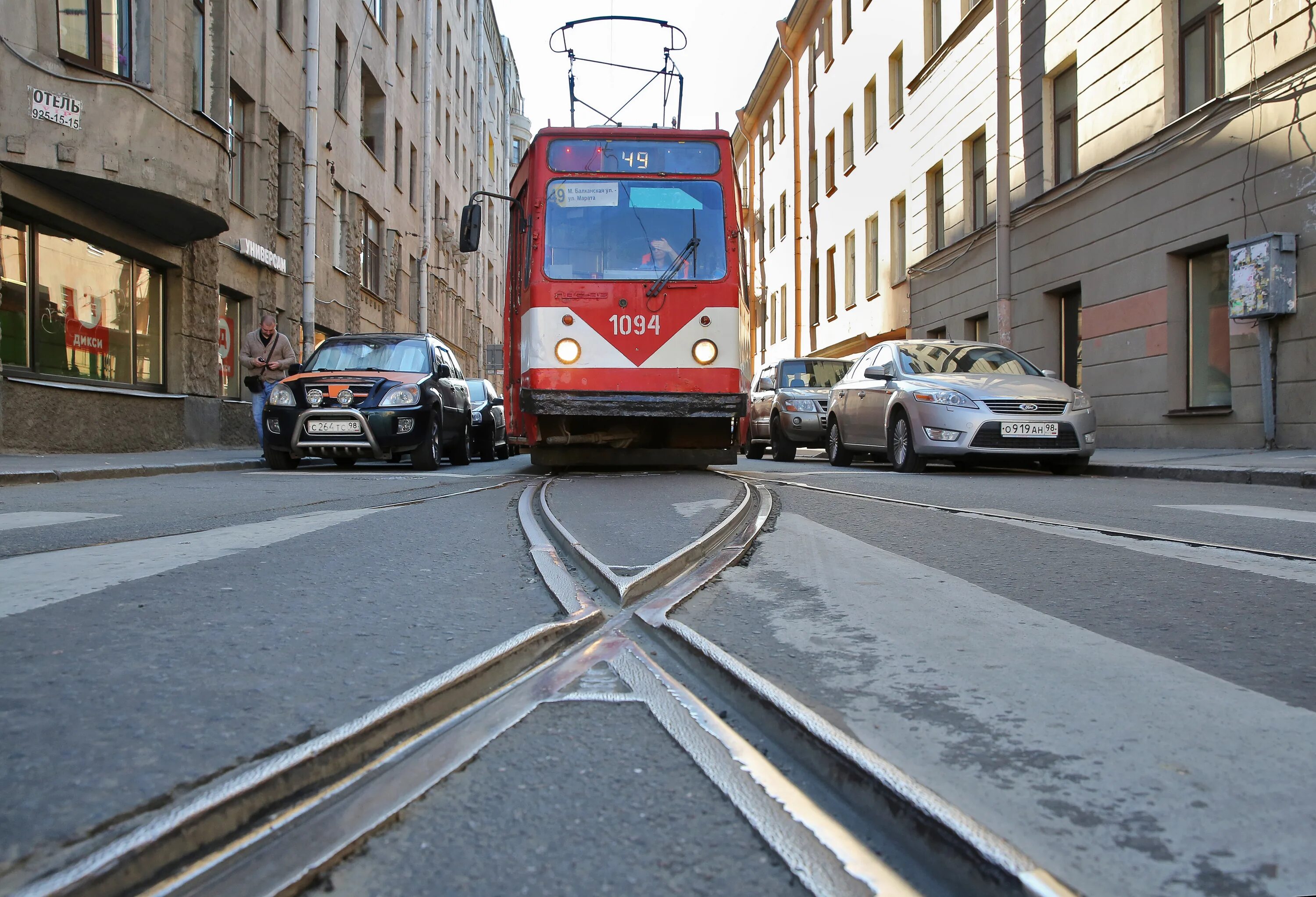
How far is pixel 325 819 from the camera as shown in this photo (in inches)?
52.2

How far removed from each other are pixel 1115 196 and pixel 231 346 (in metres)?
14.0

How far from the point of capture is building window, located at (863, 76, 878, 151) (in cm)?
2647

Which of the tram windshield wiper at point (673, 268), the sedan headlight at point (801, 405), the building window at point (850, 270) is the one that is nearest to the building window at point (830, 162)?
the building window at point (850, 270)

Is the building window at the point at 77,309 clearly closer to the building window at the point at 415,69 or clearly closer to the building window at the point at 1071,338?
the building window at the point at 1071,338

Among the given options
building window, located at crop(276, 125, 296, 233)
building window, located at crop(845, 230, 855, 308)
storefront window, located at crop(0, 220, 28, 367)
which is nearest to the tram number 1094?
storefront window, located at crop(0, 220, 28, 367)

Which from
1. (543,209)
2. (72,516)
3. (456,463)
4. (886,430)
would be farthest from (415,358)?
(72,516)

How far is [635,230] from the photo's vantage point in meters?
9.68

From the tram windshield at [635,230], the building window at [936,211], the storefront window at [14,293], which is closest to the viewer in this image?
the tram windshield at [635,230]

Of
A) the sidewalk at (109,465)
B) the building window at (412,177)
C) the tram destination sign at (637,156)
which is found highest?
the building window at (412,177)

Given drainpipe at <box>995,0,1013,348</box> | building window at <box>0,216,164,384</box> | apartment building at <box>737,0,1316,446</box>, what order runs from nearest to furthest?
1. apartment building at <box>737,0,1316,446</box>
2. building window at <box>0,216,164,384</box>
3. drainpipe at <box>995,0,1013,348</box>

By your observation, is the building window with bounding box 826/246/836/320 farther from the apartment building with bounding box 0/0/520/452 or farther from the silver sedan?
the silver sedan

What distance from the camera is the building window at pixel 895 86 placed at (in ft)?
80.6

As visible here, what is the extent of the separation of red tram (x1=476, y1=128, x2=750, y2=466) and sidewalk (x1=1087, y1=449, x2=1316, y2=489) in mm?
4128

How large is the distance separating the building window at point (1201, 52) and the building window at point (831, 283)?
17458 millimetres
